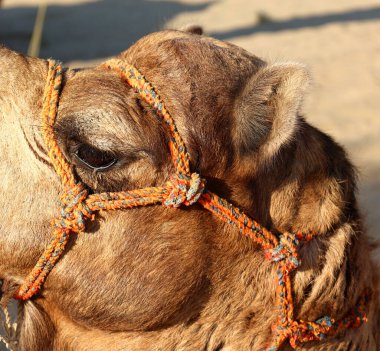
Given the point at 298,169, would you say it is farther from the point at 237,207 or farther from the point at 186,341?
the point at 186,341

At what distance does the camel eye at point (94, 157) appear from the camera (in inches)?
95.8

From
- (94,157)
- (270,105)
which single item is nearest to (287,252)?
(270,105)

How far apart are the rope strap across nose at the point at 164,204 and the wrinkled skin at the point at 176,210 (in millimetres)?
39

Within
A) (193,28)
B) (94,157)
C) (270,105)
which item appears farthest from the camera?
A: (193,28)

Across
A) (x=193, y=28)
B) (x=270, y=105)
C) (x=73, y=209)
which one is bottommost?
(x=73, y=209)

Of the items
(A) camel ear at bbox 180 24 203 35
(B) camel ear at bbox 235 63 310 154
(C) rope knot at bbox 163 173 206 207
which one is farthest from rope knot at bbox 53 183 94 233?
(A) camel ear at bbox 180 24 203 35

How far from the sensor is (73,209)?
2500mm

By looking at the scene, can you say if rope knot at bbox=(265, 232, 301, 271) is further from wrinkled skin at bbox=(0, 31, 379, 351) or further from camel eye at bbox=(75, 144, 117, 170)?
camel eye at bbox=(75, 144, 117, 170)

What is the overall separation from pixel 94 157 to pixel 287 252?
2.83ft

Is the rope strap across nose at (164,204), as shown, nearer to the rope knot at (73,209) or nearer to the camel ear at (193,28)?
the rope knot at (73,209)

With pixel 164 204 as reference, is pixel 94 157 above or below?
above

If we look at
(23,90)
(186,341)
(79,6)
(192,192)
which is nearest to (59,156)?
(23,90)

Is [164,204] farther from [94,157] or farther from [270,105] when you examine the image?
[270,105]

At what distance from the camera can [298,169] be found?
2.79 m
